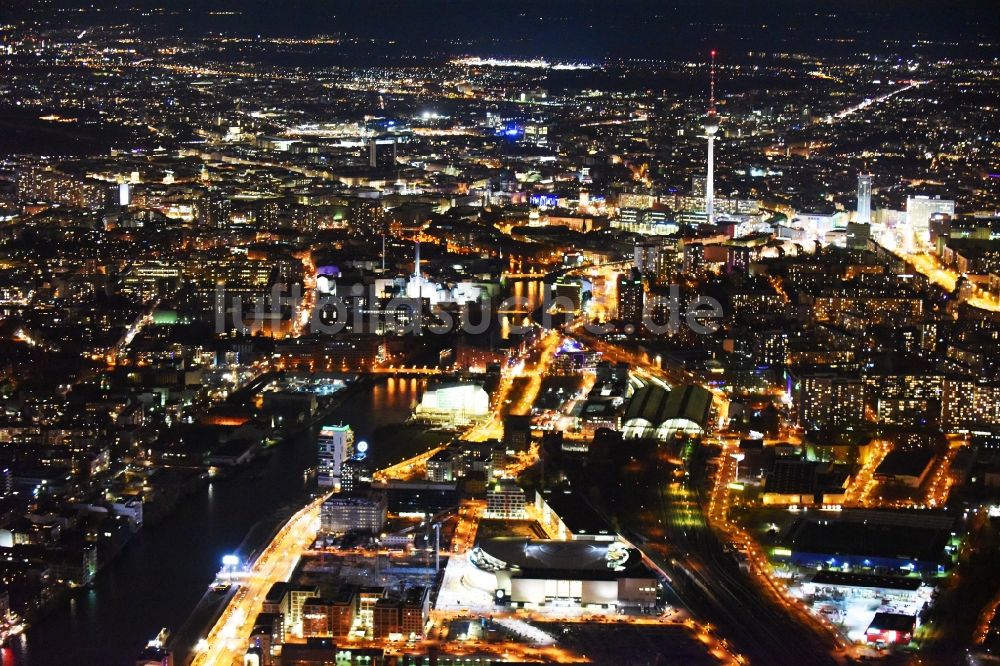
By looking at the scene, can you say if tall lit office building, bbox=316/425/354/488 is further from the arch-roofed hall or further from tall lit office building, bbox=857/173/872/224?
tall lit office building, bbox=857/173/872/224

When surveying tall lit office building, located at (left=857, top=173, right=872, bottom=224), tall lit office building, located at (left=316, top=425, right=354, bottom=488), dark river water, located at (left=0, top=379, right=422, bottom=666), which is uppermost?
tall lit office building, located at (left=857, top=173, right=872, bottom=224)

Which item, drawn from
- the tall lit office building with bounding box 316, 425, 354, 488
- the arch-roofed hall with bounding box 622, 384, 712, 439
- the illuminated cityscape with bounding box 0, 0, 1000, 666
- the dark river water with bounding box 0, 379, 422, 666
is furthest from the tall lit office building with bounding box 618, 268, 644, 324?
the tall lit office building with bounding box 316, 425, 354, 488

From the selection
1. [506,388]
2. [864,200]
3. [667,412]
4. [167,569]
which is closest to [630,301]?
[506,388]

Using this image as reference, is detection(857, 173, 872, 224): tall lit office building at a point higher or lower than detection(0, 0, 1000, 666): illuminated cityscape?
higher

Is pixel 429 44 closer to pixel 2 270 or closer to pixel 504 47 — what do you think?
pixel 504 47

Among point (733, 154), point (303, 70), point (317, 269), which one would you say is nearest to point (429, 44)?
point (303, 70)
